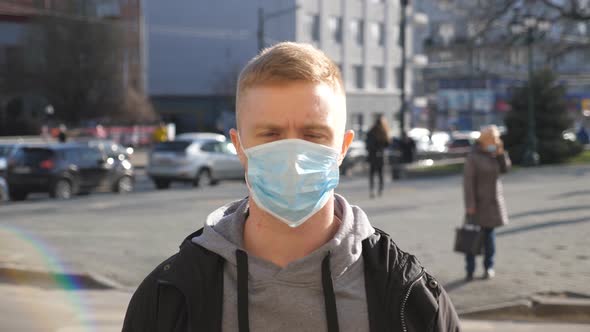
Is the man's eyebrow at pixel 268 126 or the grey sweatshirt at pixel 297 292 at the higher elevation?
the man's eyebrow at pixel 268 126

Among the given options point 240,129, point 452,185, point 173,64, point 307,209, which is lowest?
point 452,185

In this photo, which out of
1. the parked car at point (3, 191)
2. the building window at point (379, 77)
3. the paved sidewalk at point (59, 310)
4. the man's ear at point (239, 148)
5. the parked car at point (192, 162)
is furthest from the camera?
the building window at point (379, 77)

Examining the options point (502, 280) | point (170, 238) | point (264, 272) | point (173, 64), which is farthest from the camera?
point (173, 64)

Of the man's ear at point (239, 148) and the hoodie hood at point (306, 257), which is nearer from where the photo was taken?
the hoodie hood at point (306, 257)

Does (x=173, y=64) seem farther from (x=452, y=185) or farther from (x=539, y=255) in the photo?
(x=539, y=255)

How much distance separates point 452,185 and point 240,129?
2587 centimetres

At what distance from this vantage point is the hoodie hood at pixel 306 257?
92.0 inches

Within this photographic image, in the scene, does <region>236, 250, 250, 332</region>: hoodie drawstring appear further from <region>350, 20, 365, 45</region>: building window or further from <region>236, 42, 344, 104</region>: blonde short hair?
<region>350, 20, 365, 45</region>: building window

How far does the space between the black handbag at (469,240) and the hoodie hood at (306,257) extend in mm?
8025

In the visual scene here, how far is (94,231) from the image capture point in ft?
52.2

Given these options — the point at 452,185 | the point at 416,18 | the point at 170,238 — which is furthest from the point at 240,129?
the point at 416,18

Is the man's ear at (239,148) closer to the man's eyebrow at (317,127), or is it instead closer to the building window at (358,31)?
the man's eyebrow at (317,127)

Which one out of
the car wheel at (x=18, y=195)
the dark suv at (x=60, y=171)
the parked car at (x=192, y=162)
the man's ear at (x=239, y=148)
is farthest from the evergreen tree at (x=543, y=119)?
the man's ear at (x=239, y=148)

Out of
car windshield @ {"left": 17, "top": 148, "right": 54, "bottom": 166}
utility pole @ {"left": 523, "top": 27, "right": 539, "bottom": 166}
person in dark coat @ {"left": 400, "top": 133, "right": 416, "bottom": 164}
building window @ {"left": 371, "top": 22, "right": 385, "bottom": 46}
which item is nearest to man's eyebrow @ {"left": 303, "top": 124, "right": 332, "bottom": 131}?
car windshield @ {"left": 17, "top": 148, "right": 54, "bottom": 166}
